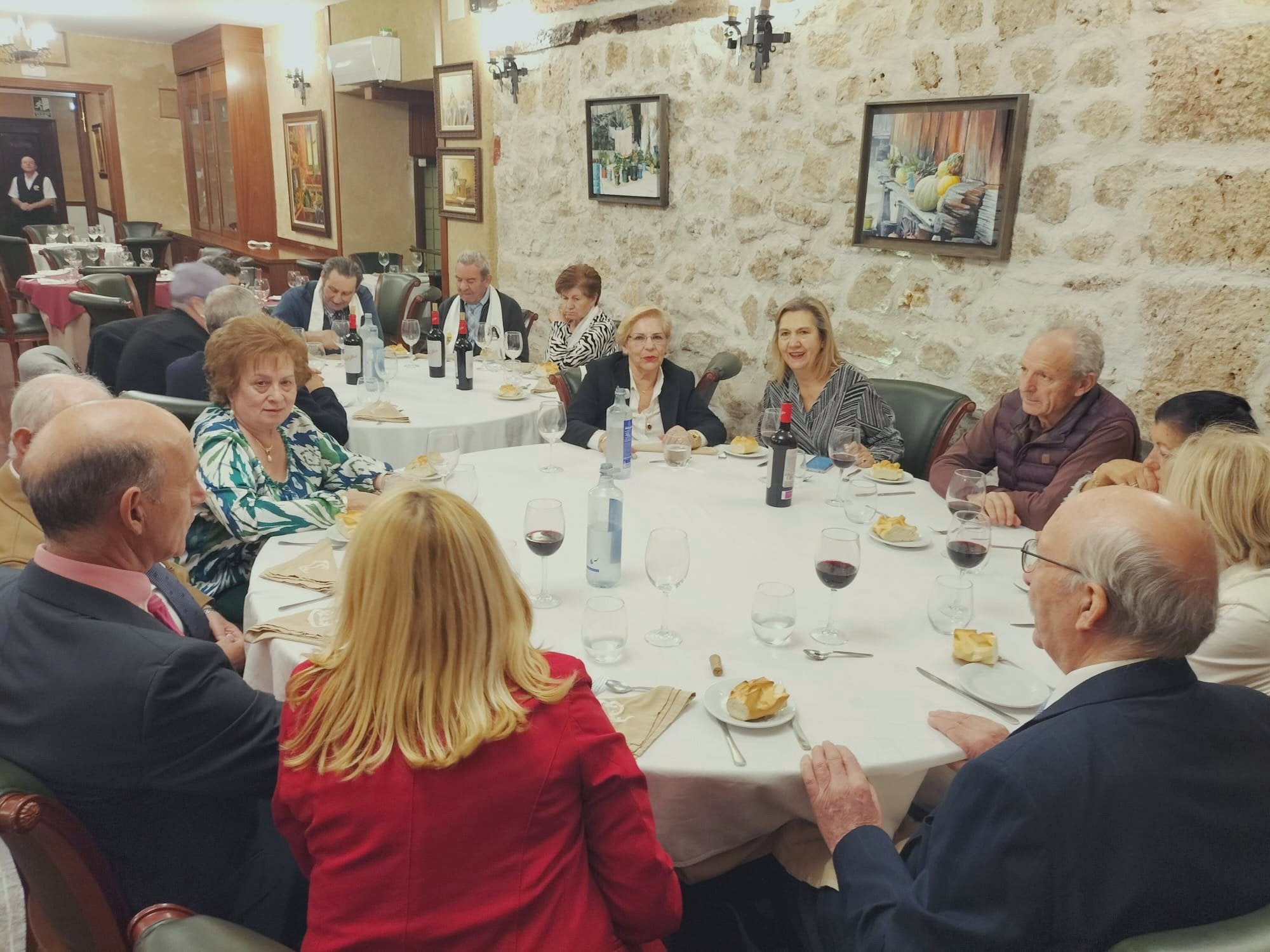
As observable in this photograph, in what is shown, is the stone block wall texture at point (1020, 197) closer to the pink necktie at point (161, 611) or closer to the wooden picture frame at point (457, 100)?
the wooden picture frame at point (457, 100)

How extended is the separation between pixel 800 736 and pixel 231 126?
1065 centimetres

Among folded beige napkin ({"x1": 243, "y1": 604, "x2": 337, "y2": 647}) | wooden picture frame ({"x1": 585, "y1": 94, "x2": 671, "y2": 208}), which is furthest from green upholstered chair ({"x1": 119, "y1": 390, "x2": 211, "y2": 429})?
wooden picture frame ({"x1": 585, "y1": 94, "x2": 671, "y2": 208})

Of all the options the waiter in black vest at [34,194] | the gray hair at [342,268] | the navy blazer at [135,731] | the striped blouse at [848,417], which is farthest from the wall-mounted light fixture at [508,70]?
the waiter in black vest at [34,194]

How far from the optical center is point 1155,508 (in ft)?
3.80

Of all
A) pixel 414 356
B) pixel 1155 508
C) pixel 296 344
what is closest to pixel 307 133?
pixel 414 356

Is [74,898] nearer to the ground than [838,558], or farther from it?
nearer to the ground

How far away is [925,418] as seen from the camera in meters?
3.36

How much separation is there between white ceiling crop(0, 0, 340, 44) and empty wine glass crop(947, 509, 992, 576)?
817cm

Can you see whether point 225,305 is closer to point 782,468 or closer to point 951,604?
point 782,468

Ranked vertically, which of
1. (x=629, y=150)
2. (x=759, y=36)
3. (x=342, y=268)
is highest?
(x=759, y=36)

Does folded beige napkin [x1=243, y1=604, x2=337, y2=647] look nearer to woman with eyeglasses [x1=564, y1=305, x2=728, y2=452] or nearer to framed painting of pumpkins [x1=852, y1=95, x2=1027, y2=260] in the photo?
woman with eyeglasses [x1=564, y1=305, x2=728, y2=452]

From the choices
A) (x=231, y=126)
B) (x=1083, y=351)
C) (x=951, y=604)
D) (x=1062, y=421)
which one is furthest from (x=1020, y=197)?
(x=231, y=126)

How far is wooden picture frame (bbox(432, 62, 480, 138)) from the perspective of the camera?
632 centimetres

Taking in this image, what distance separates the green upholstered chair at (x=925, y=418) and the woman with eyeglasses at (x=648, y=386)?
72cm
